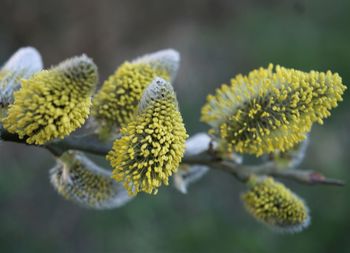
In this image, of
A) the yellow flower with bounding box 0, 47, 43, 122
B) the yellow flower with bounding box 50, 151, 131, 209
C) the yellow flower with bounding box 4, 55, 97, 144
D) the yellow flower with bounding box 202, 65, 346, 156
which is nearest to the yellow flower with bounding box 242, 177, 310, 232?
the yellow flower with bounding box 202, 65, 346, 156

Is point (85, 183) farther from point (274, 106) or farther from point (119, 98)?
point (274, 106)

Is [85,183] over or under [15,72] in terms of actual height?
under

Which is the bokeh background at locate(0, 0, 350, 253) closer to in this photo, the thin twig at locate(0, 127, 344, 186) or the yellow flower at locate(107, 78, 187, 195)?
the thin twig at locate(0, 127, 344, 186)

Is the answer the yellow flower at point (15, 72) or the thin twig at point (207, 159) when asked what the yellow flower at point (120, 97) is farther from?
the yellow flower at point (15, 72)

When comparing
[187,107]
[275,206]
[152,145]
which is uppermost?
[187,107]

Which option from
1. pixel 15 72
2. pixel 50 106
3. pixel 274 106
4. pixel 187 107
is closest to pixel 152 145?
pixel 50 106

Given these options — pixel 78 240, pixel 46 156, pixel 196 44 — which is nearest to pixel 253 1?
pixel 196 44
